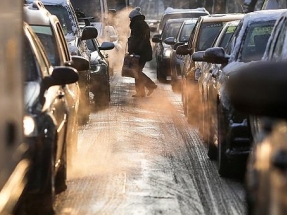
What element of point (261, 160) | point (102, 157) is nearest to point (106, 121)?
point (102, 157)

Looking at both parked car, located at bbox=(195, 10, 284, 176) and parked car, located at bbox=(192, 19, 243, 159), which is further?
parked car, located at bbox=(192, 19, 243, 159)

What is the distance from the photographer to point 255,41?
36.4 feet

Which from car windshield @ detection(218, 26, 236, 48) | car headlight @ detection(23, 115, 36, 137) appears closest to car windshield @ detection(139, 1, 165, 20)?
car windshield @ detection(218, 26, 236, 48)

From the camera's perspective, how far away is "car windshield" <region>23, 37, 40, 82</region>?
7922 millimetres

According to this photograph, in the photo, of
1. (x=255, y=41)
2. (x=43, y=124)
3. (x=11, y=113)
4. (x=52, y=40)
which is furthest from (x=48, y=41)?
(x=11, y=113)

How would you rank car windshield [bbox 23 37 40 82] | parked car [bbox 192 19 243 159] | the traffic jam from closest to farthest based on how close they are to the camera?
the traffic jam < car windshield [bbox 23 37 40 82] < parked car [bbox 192 19 243 159]

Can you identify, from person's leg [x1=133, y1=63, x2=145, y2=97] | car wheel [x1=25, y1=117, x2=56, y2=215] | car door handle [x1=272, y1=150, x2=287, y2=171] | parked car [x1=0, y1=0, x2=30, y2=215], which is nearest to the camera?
car door handle [x1=272, y1=150, x2=287, y2=171]

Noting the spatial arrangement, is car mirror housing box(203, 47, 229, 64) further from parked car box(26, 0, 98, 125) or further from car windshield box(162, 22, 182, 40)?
car windshield box(162, 22, 182, 40)

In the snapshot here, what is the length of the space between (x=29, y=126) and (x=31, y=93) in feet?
1.52

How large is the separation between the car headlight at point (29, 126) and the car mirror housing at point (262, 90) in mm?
3964

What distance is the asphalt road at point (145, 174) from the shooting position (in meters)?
8.50

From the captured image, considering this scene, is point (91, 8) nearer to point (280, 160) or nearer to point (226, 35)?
point (226, 35)

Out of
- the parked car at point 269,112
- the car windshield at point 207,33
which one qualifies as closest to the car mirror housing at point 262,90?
the parked car at point 269,112

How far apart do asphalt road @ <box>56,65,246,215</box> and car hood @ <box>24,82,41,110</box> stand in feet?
3.73
